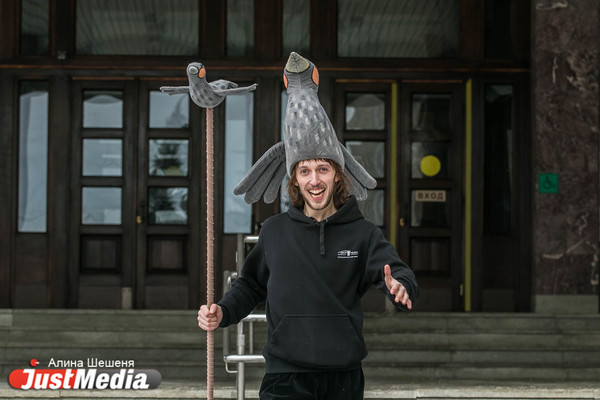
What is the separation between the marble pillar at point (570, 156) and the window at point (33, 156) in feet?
17.0

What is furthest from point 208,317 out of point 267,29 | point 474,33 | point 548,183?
point 474,33

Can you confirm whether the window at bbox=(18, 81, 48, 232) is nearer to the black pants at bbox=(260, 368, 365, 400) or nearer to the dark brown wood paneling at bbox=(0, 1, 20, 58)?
the dark brown wood paneling at bbox=(0, 1, 20, 58)

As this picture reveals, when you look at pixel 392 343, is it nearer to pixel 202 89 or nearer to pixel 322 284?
pixel 322 284

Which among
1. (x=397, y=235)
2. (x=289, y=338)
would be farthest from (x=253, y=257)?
(x=397, y=235)

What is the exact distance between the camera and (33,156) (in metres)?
9.91

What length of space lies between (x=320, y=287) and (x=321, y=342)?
0.20 m

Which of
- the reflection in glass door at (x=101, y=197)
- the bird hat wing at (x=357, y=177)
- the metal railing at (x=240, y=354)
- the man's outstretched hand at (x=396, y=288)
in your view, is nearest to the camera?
the man's outstretched hand at (x=396, y=288)

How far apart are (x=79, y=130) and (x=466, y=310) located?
4585 mm

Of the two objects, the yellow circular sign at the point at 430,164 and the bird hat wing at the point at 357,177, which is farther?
the yellow circular sign at the point at 430,164

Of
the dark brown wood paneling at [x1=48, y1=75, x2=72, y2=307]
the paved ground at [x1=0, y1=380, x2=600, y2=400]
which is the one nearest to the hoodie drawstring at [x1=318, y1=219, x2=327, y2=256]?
the paved ground at [x1=0, y1=380, x2=600, y2=400]

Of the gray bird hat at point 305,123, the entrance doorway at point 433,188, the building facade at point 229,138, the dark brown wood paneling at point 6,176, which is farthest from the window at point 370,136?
the gray bird hat at point 305,123

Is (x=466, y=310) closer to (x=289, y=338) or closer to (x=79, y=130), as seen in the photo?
(x=79, y=130)

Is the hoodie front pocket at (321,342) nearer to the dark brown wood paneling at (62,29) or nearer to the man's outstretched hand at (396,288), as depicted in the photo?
the man's outstretched hand at (396,288)

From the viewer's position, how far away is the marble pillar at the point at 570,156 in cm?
936
